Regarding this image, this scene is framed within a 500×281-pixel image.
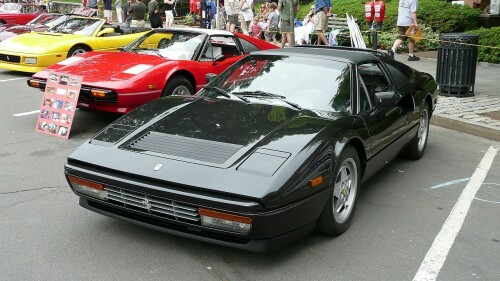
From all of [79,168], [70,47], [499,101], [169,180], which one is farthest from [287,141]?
[70,47]

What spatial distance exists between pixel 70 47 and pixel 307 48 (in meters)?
7.34

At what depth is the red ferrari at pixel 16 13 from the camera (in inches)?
765

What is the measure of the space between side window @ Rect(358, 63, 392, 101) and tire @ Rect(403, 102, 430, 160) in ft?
2.78

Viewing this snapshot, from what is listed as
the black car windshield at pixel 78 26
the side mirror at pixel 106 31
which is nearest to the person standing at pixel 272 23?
the side mirror at pixel 106 31

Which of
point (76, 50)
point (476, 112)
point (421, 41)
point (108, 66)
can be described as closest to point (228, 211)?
point (108, 66)

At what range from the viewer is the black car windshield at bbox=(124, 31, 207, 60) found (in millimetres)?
8258

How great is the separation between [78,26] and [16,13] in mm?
8629

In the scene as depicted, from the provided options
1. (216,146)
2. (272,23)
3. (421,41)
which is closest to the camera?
(216,146)

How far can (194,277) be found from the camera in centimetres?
359

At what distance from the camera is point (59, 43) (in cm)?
1156

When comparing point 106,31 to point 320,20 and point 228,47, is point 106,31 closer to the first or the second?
point 228,47

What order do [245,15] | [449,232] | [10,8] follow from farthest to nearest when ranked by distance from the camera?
[10,8] < [245,15] < [449,232]

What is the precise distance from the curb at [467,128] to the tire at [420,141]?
1424 millimetres

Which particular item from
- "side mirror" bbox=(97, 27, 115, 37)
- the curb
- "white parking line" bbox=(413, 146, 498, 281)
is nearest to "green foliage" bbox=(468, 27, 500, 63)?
the curb
